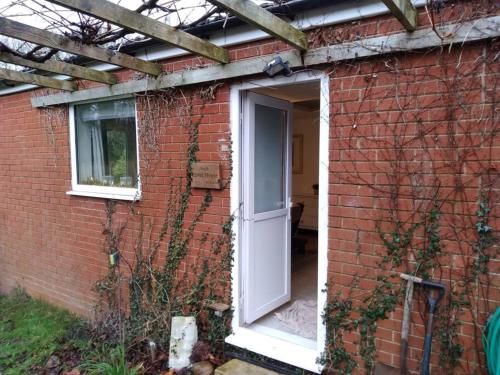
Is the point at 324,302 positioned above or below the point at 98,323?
above

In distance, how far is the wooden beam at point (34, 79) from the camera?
3.96 metres

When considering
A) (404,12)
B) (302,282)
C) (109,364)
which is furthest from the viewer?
(302,282)

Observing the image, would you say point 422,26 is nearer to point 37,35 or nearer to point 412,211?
point 412,211

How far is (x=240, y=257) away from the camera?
11.7 ft

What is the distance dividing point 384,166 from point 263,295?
198 cm

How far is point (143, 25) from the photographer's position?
2559mm

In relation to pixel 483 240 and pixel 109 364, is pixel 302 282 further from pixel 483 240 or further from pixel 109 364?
pixel 483 240

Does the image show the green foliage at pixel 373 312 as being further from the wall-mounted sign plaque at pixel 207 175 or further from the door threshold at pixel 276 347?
the wall-mounted sign plaque at pixel 207 175

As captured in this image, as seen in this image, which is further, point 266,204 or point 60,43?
point 266,204

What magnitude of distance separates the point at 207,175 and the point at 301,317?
→ 1.84 metres

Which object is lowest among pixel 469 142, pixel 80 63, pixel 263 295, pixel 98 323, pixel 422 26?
pixel 98 323

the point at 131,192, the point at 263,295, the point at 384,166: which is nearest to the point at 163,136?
the point at 131,192

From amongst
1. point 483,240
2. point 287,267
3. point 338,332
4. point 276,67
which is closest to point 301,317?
point 287,267

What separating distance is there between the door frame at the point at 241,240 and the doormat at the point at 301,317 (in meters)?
0.19
